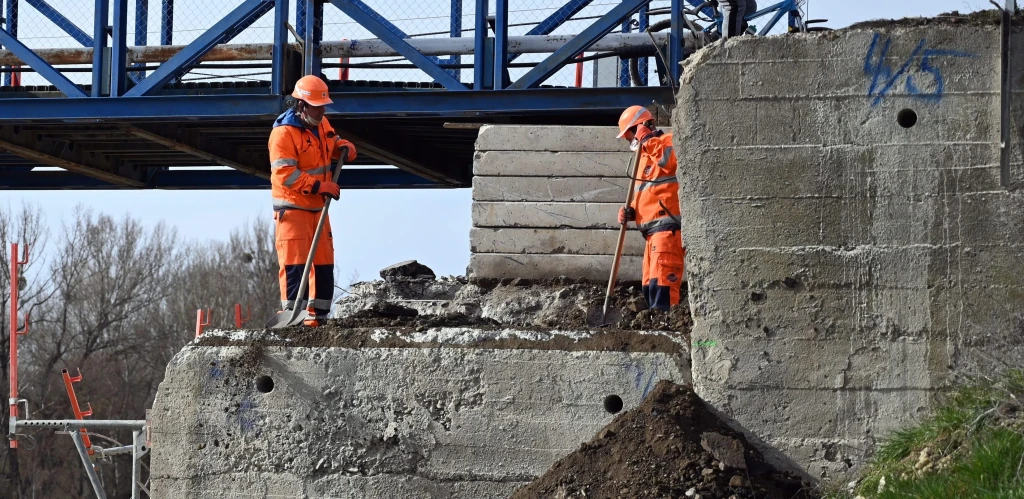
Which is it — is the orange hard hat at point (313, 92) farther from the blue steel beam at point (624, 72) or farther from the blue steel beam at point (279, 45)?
the blue steel beam at point (624, 72)

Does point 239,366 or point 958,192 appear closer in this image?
point 958,192

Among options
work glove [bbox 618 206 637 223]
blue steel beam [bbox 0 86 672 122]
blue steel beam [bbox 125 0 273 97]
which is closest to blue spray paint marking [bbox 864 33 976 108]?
work glove [bbox 618 206 637 223]

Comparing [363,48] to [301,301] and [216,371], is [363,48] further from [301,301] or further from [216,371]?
[216,371]

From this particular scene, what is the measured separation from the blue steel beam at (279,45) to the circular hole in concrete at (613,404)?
16.5ft

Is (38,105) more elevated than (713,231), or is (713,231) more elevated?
(38,105)

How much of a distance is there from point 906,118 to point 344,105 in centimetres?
538

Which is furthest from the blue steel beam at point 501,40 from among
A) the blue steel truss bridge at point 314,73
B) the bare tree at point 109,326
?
the bare tree at point 109,326

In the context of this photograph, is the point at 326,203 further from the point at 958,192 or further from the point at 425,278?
the point at 958,192

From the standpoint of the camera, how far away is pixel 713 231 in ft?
17.3

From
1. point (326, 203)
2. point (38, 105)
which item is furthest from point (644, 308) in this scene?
point (38, 105)

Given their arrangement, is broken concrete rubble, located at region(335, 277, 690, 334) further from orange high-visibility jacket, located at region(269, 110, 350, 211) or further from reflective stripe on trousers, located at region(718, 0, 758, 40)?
reflective stripe on trousers, located at region(718, 0, 758, 40)

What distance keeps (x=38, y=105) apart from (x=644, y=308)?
529 centimetres

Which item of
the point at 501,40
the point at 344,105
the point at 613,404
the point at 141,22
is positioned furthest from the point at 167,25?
the point at 613,404

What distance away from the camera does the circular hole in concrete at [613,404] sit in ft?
17.9
